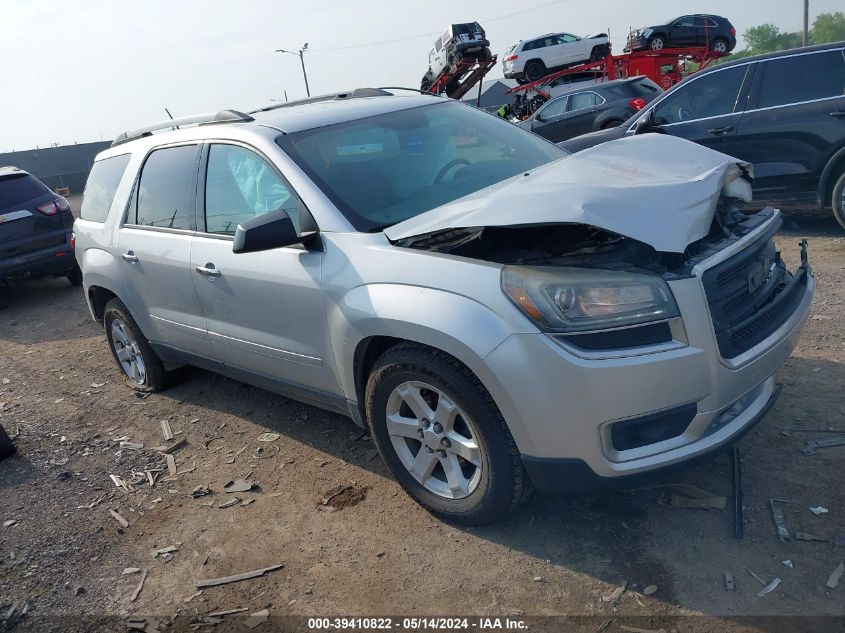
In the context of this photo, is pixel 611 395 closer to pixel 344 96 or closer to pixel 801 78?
pixel 344 96

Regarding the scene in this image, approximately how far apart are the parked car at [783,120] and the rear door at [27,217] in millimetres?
7234

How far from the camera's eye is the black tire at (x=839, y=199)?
6.47 m

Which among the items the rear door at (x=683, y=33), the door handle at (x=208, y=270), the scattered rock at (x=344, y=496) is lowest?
the scattered rock at (x=344, y=496)

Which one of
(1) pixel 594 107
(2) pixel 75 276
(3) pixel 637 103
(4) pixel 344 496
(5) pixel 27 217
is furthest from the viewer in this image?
(1) pixel 594 107

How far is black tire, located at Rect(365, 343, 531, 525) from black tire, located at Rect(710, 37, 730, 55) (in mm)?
21971

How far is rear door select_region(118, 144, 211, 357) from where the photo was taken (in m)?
4.27

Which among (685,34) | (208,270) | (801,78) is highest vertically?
(685,34)

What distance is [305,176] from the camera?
11.4 ft

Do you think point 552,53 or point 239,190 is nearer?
point 239,190

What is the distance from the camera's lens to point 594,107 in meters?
14.2

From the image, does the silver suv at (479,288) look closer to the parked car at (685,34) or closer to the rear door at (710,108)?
the rear door at (710,108)

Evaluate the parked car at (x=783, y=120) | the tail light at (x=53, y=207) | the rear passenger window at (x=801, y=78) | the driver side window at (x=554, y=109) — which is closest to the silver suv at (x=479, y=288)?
the parked car at (x=783, y=120)

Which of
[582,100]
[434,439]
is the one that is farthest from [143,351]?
[582,100]

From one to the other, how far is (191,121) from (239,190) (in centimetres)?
95
